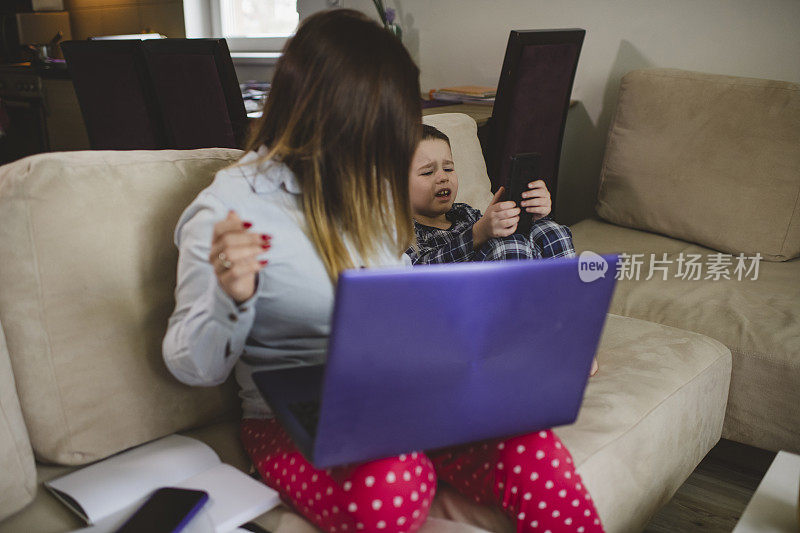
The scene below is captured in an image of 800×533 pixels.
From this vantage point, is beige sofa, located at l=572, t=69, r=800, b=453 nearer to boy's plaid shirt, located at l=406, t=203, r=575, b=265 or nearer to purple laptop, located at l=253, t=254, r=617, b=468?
boy's plaid shirt, located at l=406, t=203, r=575, b=265

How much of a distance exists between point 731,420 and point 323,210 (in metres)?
1.18

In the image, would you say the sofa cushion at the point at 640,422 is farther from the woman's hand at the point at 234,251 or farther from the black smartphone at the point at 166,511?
the woman's hand at the point at 234,251

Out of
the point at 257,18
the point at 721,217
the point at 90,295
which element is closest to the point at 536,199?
the point at 90,295

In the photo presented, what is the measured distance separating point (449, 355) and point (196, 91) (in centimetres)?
202

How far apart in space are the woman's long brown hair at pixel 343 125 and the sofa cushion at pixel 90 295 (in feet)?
0.65

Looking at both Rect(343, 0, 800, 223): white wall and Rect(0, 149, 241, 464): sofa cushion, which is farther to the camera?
Rect(343, 0, 800, 223): white wall

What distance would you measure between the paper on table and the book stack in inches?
81.6

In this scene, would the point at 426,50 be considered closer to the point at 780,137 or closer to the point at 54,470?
the point at 780,137

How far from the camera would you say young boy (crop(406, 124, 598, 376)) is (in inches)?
49.6

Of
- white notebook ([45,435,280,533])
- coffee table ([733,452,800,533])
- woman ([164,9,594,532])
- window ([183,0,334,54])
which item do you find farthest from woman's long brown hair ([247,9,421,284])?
window ([183,0,334,54])

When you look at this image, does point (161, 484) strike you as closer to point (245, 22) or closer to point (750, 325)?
point (750, 325)

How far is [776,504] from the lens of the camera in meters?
0.90

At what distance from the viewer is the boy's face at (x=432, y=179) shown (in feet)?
4.78

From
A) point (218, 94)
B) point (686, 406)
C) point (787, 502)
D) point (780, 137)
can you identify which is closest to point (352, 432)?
point (787, 502)
